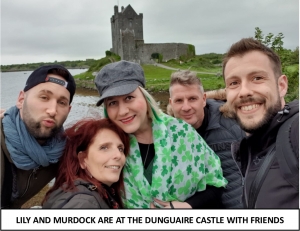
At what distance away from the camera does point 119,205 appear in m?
2.28

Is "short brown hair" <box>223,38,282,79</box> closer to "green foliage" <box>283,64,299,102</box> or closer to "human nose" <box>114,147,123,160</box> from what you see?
"human nose" <box>114,147,123,160</box>

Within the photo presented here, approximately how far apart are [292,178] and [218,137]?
54.2 inches

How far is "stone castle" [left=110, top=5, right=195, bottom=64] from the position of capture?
41125 millimetres

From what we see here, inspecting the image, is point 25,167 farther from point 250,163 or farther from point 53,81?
point 250,163

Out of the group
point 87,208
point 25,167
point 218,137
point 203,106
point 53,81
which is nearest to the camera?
point 87,208

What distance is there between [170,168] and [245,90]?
0.90 meters

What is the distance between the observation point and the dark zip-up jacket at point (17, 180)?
2.25 m

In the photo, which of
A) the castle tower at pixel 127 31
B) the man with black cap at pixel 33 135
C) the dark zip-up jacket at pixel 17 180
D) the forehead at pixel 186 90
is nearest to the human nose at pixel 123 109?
the man with black cap at pixel 33 135

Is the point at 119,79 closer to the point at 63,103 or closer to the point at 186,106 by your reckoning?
the point at 63,103

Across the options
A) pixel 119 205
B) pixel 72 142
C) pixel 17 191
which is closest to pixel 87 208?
pixel 119 205

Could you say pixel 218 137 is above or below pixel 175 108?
below

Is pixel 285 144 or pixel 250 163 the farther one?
pixel 250 163

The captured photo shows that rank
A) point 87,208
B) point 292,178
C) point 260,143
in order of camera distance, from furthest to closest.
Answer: point 260,143 → point 87,208 → point 292,178

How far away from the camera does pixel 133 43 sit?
136 feet
